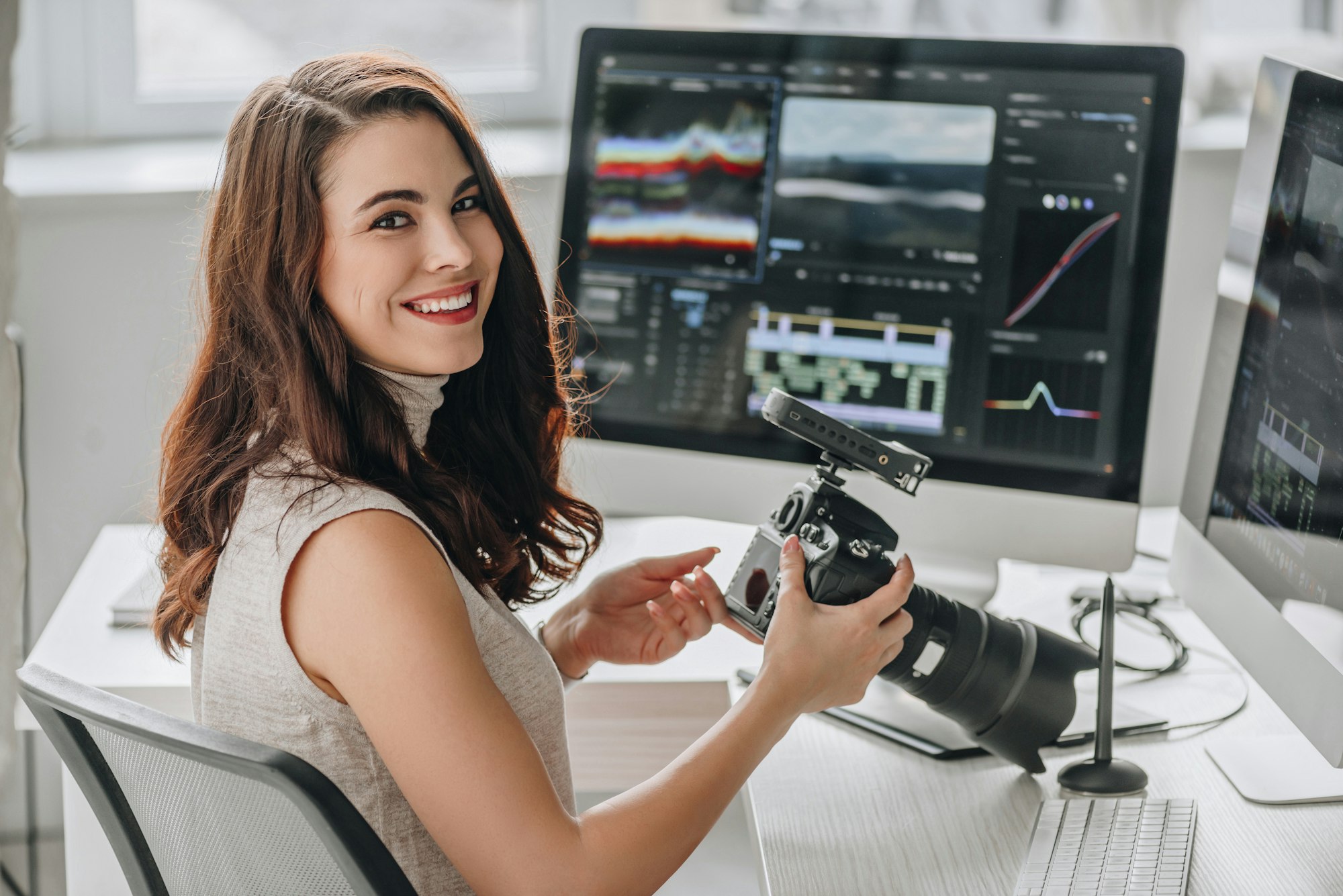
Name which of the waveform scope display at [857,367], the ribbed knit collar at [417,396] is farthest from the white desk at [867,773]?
the ribbed knit collar at [417,396]

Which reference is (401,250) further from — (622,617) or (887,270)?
(887,270)

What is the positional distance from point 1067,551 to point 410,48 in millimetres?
1435

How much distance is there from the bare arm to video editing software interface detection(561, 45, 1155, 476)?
1.72ft

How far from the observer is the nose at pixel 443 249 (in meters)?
0.96

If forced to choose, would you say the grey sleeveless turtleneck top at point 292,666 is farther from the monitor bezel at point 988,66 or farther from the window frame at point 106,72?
the window frame at point 106,72

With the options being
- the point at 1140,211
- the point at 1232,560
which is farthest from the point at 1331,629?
the point at 1140,211

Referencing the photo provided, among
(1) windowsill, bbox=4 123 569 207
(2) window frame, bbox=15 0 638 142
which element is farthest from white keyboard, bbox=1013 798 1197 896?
(2) window frame, bbox=15 0 638 142

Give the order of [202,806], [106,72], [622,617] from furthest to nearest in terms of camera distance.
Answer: [106,72]
[622,617]
[202,806]

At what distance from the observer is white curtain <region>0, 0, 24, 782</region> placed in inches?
56.1

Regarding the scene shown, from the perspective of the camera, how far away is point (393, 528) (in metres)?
0.84

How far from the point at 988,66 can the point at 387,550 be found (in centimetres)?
78

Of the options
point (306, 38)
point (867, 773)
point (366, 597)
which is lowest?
point (867, 773)

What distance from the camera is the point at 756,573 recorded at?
3.22 ft

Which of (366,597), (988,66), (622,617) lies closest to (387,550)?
(366,597)
